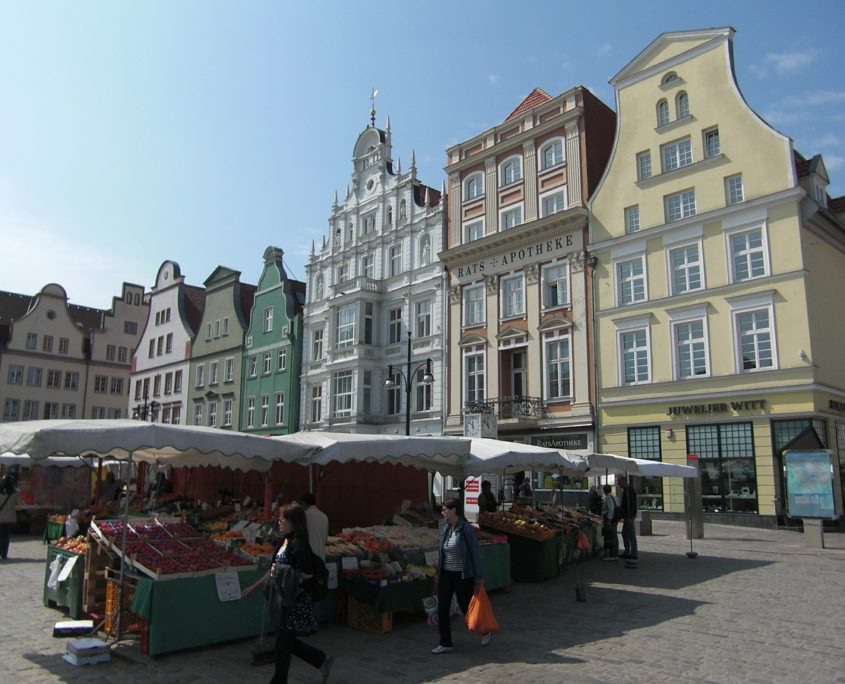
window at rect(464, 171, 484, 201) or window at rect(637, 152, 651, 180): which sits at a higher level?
window at rect(464, 171, 484, 201)

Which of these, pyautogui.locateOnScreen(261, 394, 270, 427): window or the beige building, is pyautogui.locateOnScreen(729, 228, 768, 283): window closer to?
the beige building

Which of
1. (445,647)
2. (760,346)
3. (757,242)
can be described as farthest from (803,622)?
(757,242)

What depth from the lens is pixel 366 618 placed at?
9031 millimetres

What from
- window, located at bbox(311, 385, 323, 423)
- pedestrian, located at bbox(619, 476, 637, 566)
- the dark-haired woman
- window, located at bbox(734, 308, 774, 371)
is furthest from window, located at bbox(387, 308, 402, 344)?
the dark-haired woman

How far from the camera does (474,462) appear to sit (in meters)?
12.4

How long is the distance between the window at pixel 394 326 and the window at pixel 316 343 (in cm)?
545

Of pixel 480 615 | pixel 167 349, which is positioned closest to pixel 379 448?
pixel 480 615

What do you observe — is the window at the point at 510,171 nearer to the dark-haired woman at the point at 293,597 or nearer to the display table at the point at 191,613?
the display table at the point at 191,613

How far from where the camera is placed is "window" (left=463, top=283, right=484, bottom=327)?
33094 mm

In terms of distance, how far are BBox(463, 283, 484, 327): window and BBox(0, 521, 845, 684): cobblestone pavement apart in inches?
820

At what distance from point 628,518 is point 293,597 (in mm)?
10972

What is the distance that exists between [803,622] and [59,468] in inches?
865

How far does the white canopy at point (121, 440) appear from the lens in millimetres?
7883

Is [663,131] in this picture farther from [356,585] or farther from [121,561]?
[121,561]
